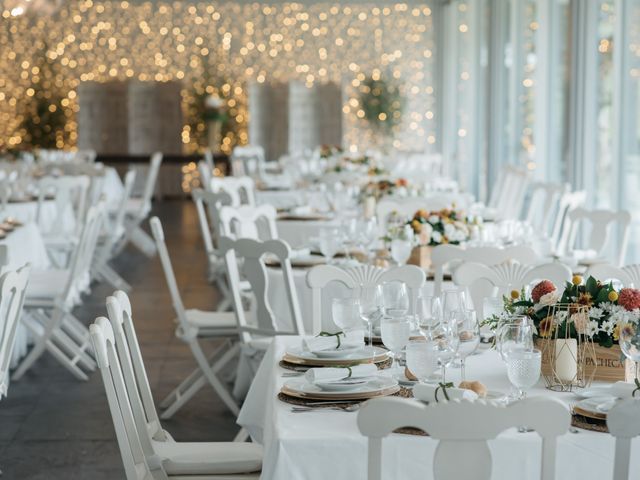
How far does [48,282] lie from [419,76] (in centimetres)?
1314

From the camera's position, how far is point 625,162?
8406mm

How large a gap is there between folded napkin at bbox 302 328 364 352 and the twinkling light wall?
15.3 meters

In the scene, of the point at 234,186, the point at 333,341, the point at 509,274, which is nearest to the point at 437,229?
the point at 509,274

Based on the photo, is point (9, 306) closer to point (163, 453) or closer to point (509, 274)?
point (163, 453)

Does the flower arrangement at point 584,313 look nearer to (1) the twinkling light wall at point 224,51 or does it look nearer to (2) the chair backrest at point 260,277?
(2) the chair backrest at point 260,277

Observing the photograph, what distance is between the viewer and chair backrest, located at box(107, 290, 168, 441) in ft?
10.3

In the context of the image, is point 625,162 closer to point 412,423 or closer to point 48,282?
point 48,282

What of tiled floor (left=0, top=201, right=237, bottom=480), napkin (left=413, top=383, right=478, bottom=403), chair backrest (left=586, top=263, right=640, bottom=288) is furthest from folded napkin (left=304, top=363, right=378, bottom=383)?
tiled floor (left=0, top=201, right=237, bottom=480)

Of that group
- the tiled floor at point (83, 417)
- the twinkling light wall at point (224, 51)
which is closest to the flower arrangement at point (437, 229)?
the tiled floor at point (83, 417)


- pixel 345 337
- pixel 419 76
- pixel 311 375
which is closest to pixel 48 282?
pixel 345 337

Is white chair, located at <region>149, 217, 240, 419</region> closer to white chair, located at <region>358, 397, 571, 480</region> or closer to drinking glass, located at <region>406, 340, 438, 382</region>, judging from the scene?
drinking glass, located at <region>406, 340, 438, 382</region>

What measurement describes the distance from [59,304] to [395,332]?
11.4 feet

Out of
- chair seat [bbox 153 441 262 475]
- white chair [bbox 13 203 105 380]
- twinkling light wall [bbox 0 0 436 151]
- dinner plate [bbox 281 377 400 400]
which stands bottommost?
white chair [bbox 13 203 105 380]

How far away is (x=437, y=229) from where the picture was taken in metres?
5.43
